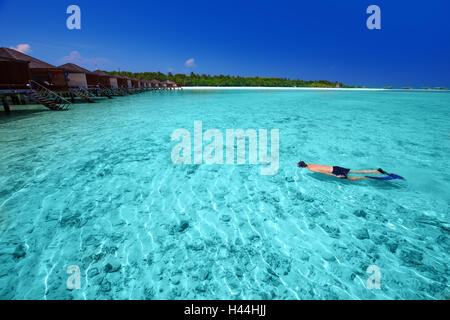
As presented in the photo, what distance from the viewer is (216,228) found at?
12.5ft

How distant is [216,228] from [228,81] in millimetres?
105504

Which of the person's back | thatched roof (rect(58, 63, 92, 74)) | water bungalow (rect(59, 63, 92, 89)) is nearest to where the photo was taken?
the person's back

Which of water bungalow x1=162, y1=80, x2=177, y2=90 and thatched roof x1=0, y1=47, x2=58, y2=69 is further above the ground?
water bungalow x1=162, y1=80, x2=177, y2=90

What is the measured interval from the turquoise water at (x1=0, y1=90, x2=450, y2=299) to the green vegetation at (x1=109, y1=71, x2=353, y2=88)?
78.7m

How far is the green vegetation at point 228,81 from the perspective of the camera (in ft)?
276

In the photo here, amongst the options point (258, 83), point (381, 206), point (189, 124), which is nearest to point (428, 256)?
point (381, 206)

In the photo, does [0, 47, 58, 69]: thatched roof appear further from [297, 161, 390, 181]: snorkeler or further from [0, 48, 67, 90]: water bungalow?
[297, 161, 390, 181]: snorkeler

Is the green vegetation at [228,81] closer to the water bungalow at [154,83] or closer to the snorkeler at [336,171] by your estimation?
the water bungalow at [154,83]

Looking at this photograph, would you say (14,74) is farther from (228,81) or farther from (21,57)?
(228,81)

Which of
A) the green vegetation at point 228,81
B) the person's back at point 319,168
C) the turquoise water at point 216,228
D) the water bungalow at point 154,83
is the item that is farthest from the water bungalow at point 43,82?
the green vegetation at point 228,81

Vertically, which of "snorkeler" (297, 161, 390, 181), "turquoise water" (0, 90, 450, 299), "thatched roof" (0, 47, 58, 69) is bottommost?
"turquoise water" (0, 90, 450, 299)

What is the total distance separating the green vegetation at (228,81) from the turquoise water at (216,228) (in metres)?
78.7

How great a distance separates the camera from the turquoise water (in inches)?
107

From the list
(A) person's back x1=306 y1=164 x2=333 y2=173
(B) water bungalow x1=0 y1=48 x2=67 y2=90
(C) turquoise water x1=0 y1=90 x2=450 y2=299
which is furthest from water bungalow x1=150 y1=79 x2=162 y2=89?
(A) person's back x1=306 y1=164 x2=333 y2=173
